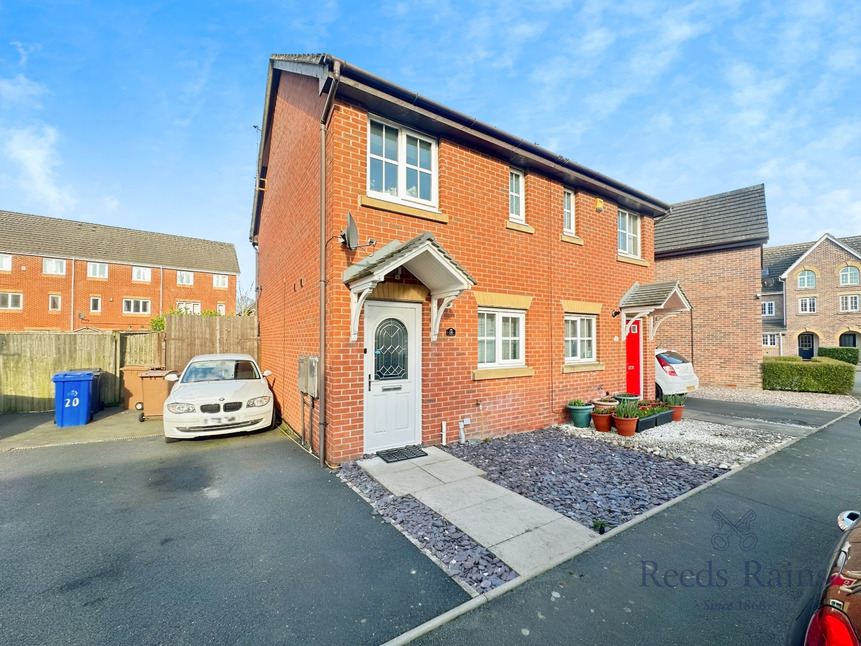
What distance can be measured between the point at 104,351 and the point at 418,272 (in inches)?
410

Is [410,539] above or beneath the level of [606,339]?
beneath

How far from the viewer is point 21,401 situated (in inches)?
381

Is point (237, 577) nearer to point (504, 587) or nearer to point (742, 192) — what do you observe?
point (504, 587)

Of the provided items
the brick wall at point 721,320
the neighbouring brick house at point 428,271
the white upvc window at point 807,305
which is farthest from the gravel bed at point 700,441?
the white upvc window at point 807,305

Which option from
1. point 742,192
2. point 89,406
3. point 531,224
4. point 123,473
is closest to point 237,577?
point 123,473

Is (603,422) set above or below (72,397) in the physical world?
below

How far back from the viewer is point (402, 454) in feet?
19.3

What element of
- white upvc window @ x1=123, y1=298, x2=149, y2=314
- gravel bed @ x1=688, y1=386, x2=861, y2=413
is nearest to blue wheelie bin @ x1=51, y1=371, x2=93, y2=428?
gravel bed @ x1=688, y1=386, x2=861, y2=413

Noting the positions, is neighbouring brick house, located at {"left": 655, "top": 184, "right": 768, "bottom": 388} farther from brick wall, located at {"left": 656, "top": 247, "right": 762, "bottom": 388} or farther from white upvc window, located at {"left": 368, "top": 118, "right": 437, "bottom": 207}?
white upvc window, located at {"left": 368, "top": 118, "right": 437, "bottom": 207}

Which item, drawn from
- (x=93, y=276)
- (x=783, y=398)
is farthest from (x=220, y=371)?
(x=93, y=276)

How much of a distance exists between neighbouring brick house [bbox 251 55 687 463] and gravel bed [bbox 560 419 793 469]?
58.2 inches

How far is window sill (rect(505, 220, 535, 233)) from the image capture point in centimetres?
735

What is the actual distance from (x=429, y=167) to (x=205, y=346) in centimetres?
919

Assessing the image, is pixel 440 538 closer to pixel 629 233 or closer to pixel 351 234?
pixel 351 234
